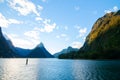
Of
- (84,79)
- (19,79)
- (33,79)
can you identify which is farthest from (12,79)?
(84,79)

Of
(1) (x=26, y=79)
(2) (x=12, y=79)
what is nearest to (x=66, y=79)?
(1) (x=26, y=79)

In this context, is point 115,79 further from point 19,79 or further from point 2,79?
point 2,79

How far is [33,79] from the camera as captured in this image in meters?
77.9

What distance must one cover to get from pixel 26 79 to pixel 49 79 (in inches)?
330

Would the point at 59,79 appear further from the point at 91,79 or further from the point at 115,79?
the point at 115,79

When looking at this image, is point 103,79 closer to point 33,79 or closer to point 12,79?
point 33,79

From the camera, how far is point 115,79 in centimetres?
7638

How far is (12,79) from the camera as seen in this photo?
76562 mm

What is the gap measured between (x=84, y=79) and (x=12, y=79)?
26.2m

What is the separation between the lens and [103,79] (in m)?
78.6

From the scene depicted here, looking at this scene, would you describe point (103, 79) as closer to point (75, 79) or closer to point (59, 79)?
point (75, 79)

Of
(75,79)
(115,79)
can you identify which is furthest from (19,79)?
(115,79)

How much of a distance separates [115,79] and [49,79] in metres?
23.8

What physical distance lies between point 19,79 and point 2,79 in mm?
5975
